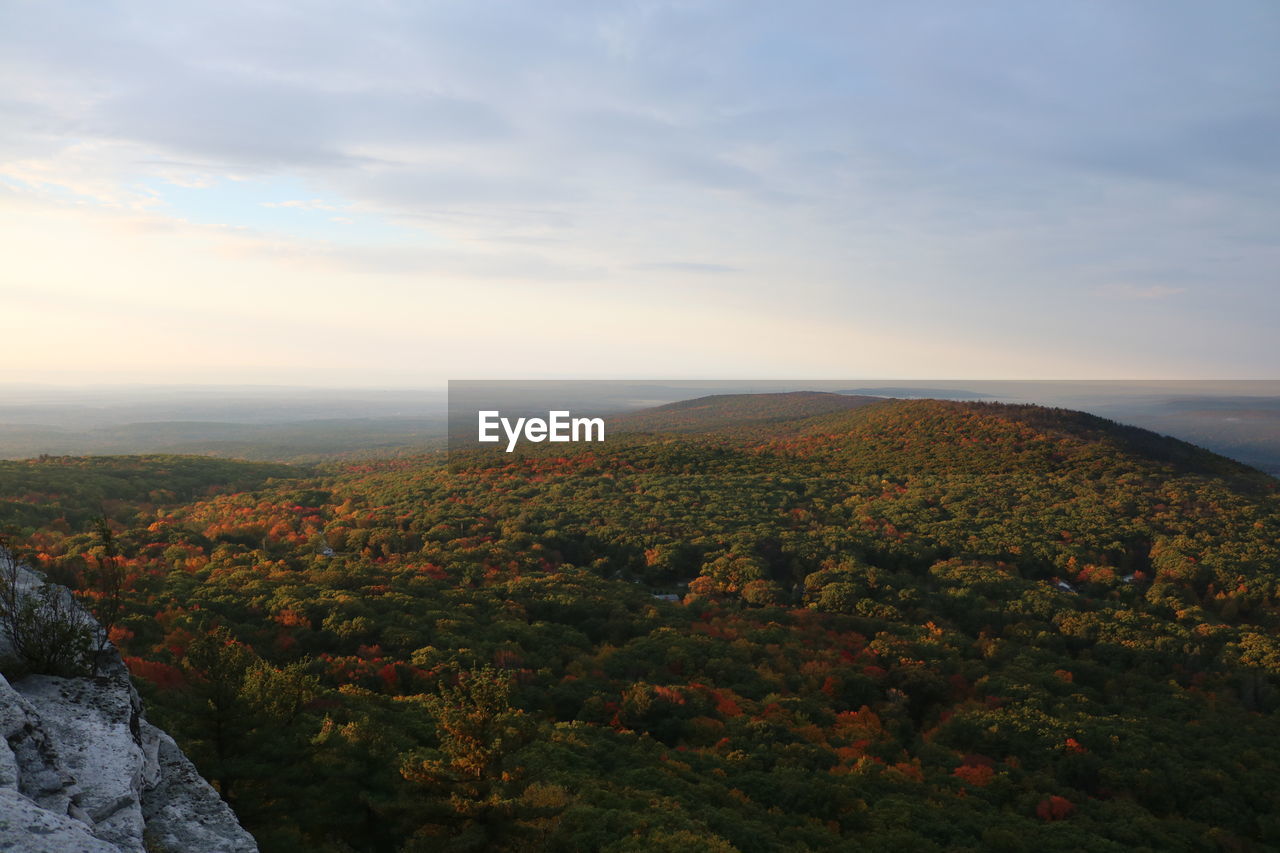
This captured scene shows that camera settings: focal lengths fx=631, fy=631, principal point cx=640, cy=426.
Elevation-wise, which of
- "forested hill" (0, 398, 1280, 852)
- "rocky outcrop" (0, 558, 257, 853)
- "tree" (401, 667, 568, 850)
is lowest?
"forested hill" (0, 398, 1280, 852)

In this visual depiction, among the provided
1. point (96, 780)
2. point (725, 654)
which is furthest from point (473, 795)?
point (725, 654)

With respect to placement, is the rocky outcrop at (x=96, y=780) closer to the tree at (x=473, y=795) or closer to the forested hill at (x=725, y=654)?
the tree at (x=473, y=795)

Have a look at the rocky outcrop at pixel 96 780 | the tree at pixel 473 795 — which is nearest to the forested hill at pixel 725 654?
the tree at pixel 473 795

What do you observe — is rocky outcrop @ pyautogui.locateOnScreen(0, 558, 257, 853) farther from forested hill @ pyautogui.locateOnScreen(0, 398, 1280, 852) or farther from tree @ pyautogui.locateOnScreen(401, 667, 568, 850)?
forested hill @ pyautogui.locateOnScreen(0, 398, 1280, 852)

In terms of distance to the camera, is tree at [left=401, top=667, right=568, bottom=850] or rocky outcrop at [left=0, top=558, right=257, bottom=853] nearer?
rocky outcrop at [left=0, top=558, right=257, bottom=853]

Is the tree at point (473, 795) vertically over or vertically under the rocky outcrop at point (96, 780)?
under

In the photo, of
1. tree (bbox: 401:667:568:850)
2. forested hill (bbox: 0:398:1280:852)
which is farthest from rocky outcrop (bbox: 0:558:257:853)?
forested hill (bbox: 0:398:1280:852)
